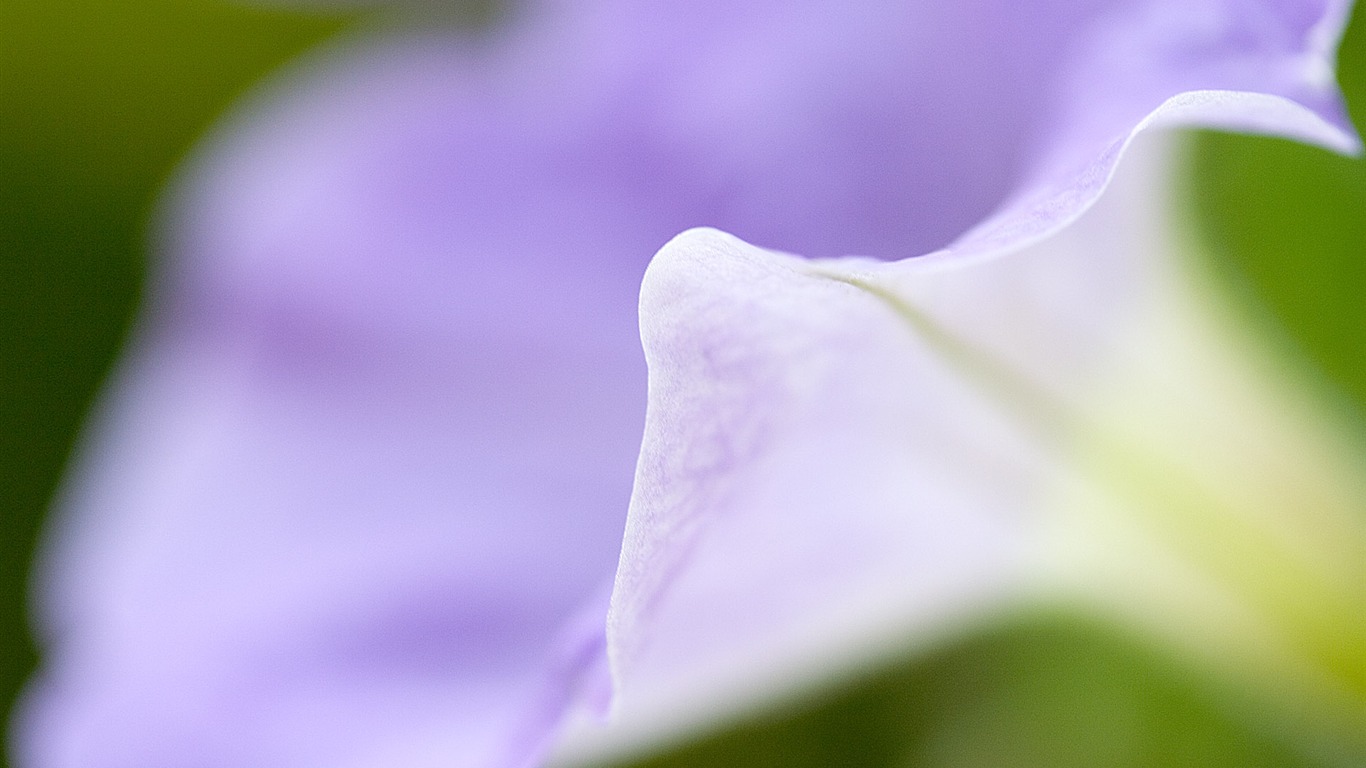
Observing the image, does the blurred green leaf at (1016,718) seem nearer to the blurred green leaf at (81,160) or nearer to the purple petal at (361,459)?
the purple petal at (361,459)

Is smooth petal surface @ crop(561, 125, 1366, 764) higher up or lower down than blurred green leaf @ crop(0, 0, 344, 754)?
higher up

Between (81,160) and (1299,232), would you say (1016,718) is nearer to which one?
(1299,232)

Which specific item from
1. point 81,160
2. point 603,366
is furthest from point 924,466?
point 81,160

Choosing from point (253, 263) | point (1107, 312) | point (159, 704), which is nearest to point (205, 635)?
point (159, 704)

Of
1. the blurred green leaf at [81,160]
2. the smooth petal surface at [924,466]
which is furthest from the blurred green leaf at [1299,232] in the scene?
the blurred green leaf at [81,160]

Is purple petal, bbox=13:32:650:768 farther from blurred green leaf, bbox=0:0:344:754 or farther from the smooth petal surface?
blurred green leaf, bbox=0:0:344:754

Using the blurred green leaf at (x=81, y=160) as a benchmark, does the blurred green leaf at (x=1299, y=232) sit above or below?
above

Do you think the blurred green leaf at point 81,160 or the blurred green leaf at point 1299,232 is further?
the blurred green leaf at point 81,160

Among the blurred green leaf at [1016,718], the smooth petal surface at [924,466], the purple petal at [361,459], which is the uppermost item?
the smooth petal surface at [924,466]

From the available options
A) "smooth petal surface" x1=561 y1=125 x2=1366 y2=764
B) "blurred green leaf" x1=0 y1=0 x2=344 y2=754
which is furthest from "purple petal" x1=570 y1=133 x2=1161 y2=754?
"blurred green leaf" x1=0 y1=0 x2=344 y2=754
